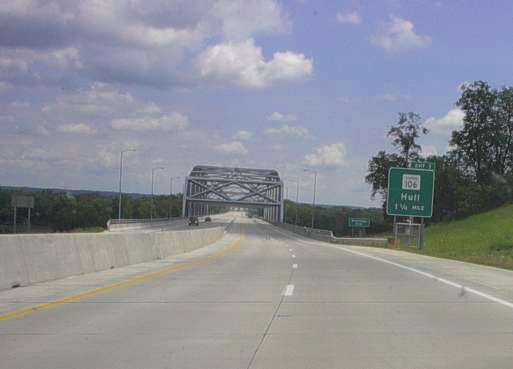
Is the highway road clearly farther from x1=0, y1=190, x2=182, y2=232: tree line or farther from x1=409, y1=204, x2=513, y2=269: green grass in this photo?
x1=0, y1=190, x2=182, y2=232: tree line

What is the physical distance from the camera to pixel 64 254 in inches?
736

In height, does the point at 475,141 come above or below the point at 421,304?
above

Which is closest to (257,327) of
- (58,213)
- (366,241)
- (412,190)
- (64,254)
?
(64,254)

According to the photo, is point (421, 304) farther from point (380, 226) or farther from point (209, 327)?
point (380, 226)

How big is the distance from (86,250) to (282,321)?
1061 centimetres

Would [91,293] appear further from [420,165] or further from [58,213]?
[58,213]

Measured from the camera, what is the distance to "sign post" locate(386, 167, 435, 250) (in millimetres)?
42062

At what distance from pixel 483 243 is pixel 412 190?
29.8 ft

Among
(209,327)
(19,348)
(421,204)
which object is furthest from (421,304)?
(421,204)

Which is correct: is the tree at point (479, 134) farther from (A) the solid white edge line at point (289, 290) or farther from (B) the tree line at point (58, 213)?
(A) the solid white edge line at point (289, 290)

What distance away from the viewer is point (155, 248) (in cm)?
2967

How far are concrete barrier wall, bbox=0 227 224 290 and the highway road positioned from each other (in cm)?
64

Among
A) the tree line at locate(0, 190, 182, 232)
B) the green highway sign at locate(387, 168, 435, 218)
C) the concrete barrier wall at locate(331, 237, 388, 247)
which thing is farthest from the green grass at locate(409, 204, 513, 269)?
the tree line at locate(0, 190, 182, 232)

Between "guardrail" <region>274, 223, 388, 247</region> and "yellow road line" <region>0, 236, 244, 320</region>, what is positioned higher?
"yellow road line" <region>0, 236, 244, 320</region>
